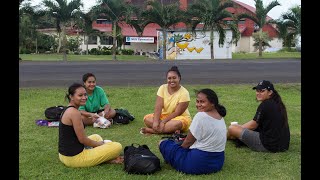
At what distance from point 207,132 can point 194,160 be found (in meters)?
0.36

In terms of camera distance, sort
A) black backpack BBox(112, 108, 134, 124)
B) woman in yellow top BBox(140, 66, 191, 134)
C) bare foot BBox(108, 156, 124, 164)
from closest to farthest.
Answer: bare foot BBox(108, 156, 124, 164) → woman in yellow top BBox(140, 66, 191, 134) → black backpack BBox(112, 108, 134, 124)

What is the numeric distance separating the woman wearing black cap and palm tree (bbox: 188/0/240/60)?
28.2 m

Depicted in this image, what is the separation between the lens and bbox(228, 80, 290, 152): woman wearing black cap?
5629 mm

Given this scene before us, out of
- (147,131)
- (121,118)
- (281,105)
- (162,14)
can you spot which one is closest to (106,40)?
(162,14)

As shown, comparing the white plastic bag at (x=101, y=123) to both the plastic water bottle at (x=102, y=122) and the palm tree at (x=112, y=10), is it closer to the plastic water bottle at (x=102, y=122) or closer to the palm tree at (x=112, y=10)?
the plastic water bottle at (x=102, y=122)

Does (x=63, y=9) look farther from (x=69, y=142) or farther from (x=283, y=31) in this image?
(x=69, y=142)

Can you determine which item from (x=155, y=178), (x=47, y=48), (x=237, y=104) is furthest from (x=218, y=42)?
(x=155, y=178)

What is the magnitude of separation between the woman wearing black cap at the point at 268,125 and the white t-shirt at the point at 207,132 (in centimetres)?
110

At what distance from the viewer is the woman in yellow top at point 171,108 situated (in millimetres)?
6914

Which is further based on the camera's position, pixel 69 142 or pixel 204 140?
pixel 69 142

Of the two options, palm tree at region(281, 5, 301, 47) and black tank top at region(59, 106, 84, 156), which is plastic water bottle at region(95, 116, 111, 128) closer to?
black tank top at region(59, 106, 84, 156)

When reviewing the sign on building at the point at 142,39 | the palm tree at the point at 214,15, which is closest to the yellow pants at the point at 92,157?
the palm tree at the point at 214,15

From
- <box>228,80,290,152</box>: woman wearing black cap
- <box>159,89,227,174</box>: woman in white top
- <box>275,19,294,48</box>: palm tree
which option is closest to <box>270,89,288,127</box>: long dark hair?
<box>228,80,290,152</box>: woman wearing black cap

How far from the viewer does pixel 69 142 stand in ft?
16.3
